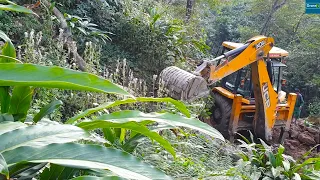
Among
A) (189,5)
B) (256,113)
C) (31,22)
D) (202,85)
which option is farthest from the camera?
(189,5)

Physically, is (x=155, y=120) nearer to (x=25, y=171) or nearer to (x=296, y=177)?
(x=25, y=171)

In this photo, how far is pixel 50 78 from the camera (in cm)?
88

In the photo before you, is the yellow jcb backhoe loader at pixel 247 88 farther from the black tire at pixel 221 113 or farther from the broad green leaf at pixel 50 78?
the broad green leaf at pixel 50 78

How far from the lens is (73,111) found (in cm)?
379

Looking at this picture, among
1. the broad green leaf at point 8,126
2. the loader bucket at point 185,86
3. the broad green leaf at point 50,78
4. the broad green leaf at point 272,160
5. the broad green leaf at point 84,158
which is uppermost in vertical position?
the broad green leaf at point 50,78

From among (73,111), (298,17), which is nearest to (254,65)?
(73,111)

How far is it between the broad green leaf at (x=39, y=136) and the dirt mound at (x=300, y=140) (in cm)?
750

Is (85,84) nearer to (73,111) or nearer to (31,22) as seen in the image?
(73,111)

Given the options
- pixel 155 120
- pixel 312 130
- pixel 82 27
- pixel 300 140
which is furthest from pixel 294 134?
pixel 155 120

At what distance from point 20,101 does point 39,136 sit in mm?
321

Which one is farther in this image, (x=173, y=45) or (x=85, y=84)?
(x=173, y=45)

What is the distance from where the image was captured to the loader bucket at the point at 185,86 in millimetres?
4820

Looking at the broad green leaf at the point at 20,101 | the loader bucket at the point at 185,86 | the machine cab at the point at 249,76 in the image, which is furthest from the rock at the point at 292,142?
the broad green leaf at the point at 20,101

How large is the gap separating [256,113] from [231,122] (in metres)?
0.52
